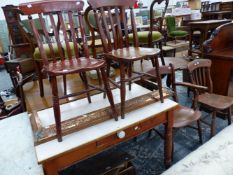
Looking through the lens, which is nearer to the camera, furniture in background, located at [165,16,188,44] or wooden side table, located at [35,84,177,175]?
wooden side table, located at [35,84,177,175]

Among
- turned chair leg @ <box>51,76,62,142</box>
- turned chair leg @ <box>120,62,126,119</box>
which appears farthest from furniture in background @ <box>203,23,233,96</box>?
turned chair leg @ <box>51,76,62,142</box>

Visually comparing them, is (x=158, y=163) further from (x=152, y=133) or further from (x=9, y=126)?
(x=9, y=126)

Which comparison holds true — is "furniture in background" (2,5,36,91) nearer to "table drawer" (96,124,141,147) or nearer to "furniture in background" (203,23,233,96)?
"table drawer" (96,124,141,147)

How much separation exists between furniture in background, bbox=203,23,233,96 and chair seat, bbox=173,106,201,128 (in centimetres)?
83

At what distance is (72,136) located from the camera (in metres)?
1.23

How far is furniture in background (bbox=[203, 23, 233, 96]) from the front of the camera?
92.0 inches

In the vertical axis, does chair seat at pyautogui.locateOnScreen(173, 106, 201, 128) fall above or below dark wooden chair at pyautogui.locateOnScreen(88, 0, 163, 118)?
below

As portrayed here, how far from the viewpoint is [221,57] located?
234 centimetres

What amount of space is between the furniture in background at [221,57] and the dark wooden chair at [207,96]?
0.81ft

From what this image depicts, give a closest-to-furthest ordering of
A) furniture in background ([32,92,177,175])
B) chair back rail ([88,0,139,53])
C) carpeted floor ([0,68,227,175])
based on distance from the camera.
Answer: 1. furniture in background ([32,92,177,175])
2. chair back rail ([88,0,139,53])
3. carpeted floor ([0,68,227,175])

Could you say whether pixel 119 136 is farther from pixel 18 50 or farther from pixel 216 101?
pixel 18 50

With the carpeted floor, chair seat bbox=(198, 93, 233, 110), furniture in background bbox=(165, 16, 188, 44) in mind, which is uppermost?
furniture in background bbox=(165, 16, 188, 44)

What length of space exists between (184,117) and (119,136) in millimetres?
793

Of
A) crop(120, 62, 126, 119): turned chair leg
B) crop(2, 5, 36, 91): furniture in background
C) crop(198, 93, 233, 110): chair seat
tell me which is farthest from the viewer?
crop(2, 5, 36, 91): furniture in background
